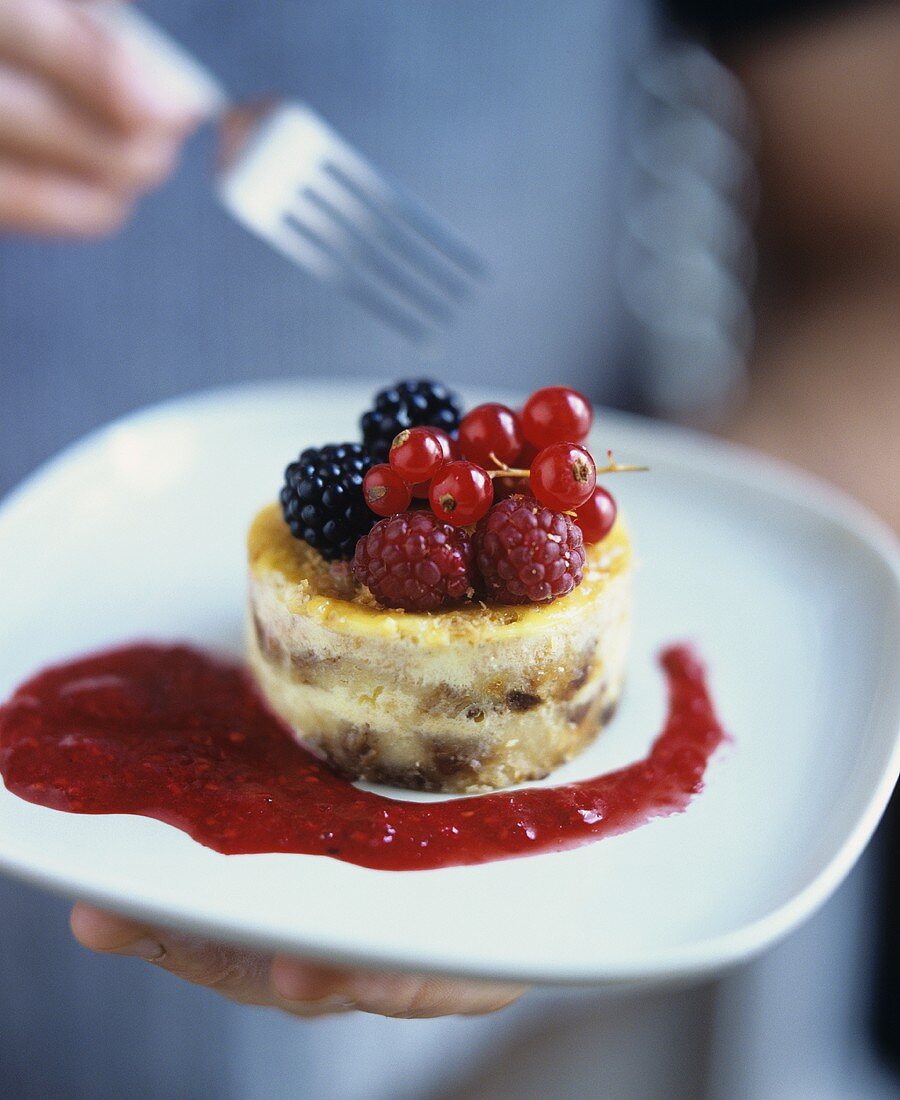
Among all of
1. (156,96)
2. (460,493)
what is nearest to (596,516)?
(460,493)

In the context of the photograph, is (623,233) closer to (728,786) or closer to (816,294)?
(816,294)

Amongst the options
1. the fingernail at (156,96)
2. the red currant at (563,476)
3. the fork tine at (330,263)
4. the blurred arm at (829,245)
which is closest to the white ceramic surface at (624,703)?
the fork tine at (330,263)

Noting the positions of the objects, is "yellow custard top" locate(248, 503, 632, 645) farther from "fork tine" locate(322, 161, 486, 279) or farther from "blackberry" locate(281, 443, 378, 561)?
"fork tine" locate(322, 161, 486, 279)

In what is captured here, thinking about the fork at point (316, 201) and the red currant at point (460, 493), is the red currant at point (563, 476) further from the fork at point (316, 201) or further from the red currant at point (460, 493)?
the fork at point (316, 201)

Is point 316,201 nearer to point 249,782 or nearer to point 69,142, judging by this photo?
point 69,142

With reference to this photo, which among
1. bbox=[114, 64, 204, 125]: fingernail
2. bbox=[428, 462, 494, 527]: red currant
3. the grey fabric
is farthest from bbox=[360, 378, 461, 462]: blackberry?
the grey fabric

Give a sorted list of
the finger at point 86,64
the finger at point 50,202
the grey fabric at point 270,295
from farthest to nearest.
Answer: the grey fabric at point 270,295
the finger at point 50,202
the finger at point 86,64

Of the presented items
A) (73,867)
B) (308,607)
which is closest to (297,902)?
(73,867)
